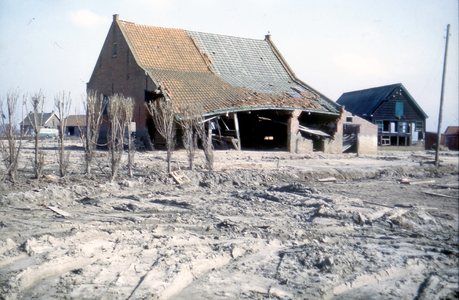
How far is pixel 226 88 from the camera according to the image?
2381cm

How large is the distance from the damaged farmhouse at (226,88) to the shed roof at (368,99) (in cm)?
1216

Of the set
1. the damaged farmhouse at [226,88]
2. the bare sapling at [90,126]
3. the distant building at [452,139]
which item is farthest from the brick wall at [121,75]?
the distant building at [452,139]

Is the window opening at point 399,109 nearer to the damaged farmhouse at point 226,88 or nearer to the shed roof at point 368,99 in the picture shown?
the shed roof at point 368,99

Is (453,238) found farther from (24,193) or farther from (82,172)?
(82,172)

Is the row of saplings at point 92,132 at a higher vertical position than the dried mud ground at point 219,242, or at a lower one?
higher

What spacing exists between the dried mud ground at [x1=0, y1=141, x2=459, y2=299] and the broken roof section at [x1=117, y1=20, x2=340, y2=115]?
36.9ft

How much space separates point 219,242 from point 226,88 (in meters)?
18.3

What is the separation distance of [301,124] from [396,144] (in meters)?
18.1

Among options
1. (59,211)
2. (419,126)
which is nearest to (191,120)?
(59,211)

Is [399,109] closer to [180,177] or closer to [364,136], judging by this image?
[364,136]

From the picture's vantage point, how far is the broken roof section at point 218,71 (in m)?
22.2

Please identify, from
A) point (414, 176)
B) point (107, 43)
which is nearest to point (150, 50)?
point (107, 43)

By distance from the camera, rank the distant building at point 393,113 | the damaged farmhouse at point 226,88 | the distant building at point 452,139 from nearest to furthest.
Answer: the damaged farmhouse at point 226,88 → the distant building at point 393,113 → the distant building at point 452,139

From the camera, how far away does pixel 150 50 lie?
25.2 meters
